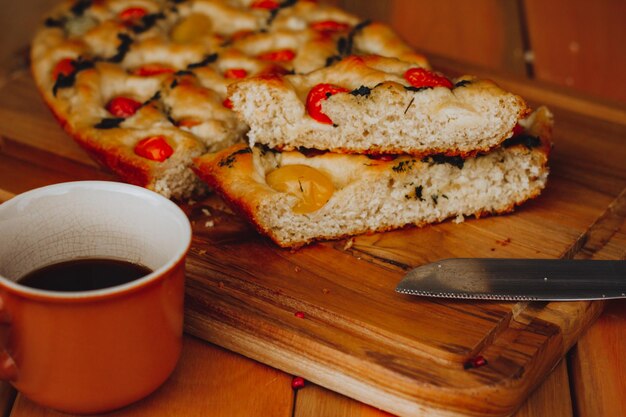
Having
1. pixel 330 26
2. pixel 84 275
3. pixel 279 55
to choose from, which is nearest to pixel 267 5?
pixel 330 26

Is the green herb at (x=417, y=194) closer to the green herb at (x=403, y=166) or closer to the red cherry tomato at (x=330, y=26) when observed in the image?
the green herb at (x=403, y=166)

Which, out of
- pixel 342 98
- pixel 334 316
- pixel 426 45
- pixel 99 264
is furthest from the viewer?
pixel 426 45

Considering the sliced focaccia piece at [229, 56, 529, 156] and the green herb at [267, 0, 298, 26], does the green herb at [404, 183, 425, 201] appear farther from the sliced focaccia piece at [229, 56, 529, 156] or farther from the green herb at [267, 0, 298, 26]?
the green herb at [267, 0, 298, 26]

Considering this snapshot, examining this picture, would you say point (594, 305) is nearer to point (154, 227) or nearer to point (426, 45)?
point (154, 227)

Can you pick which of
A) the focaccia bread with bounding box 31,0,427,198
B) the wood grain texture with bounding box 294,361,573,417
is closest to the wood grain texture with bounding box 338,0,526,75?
the focaccia bread with bounding box 31,0,427,198

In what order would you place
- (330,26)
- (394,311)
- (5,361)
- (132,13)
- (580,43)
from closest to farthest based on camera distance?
(5,361)
(394,311)
(330,26)
(132,13)
(580,43)

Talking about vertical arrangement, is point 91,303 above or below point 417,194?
above

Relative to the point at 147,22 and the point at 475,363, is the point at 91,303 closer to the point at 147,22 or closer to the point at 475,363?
the point at 475,363

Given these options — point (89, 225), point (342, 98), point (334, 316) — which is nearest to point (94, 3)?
point (342, 98)
